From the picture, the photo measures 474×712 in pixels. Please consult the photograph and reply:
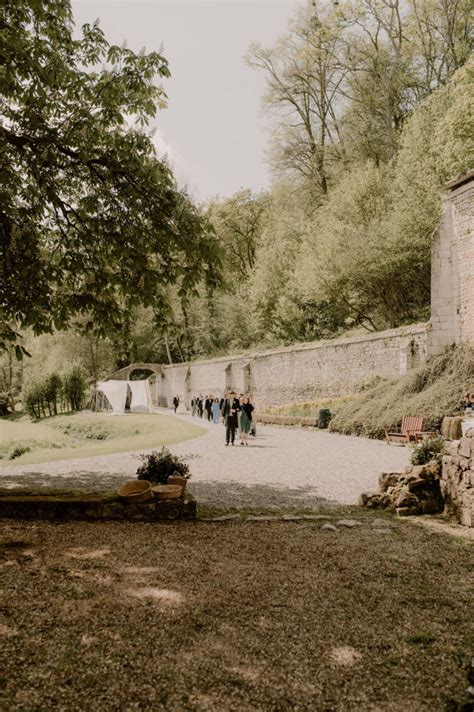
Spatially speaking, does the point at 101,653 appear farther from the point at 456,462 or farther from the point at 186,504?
the point at 456,462

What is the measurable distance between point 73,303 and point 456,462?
5.91 metres

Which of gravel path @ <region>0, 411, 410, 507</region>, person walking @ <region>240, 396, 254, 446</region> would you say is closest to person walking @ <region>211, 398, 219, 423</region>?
gravel path @ <region>0, 411, 410, 507</region>

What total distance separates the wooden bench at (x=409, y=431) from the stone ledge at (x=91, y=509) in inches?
384

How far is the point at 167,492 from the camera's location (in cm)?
666

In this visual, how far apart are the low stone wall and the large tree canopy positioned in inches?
165

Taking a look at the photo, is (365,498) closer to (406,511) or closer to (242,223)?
(406,511)

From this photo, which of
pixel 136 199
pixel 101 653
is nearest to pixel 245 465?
pixel 136 199

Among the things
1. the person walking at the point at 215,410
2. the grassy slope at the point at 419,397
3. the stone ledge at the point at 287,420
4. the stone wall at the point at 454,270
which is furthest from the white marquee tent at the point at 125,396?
the stone wall at the point at 454,270

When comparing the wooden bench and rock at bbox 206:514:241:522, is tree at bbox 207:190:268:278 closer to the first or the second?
the wooden bench

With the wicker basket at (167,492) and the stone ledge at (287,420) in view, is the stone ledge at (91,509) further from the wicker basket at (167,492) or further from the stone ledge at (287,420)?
the stone ledge at (287,420)

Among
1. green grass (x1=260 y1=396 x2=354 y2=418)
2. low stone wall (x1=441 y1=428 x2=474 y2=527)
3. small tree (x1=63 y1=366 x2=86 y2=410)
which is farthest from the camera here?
small tree (x1=63 y1=366 x2=86 y2=410)

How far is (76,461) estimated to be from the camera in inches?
501

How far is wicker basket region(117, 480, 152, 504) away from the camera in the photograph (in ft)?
21.7

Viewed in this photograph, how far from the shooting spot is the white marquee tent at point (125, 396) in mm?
35344
